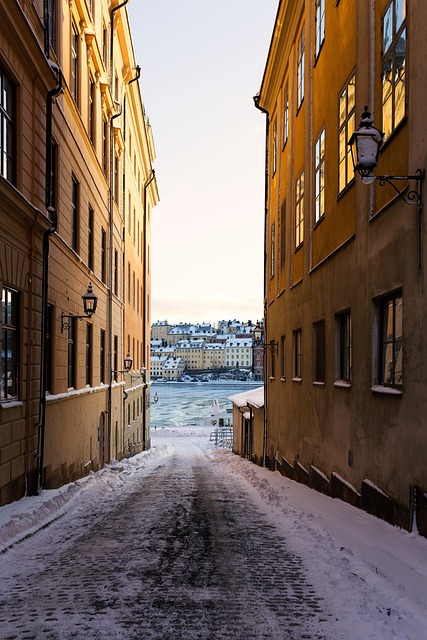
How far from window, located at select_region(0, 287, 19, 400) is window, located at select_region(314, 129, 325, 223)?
6011 mm

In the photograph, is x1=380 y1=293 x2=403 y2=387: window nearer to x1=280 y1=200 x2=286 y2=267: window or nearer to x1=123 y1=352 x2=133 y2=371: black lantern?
x1=280 y1=200 x2=286 y2=267: window

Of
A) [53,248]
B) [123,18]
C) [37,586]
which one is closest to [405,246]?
[37,586]

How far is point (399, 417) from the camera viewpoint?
719cm

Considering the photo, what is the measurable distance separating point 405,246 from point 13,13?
637cm

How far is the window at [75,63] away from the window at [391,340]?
974 centimetres

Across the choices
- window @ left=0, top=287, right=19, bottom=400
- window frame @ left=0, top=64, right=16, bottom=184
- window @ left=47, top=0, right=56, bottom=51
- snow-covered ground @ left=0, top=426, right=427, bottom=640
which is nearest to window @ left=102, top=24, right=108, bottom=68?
window @ left=47, top=0, right=56, bottom=51

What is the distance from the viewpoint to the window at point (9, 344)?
9195 mm

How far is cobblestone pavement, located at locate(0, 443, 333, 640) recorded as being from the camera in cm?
436

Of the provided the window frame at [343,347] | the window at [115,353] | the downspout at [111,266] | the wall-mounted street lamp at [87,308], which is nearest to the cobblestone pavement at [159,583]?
the window frame at [343,347]

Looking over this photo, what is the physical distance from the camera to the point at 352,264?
9.62 meters

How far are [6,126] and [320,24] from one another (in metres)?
7.07

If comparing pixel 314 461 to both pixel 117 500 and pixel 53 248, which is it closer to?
pixel 117 500

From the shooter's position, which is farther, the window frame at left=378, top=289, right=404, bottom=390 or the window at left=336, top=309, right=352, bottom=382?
the window at left=336, top=309, right=352, bottom=382

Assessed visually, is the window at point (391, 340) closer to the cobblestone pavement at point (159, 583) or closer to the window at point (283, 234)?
the cobblestone pavement at point (159, 583)
